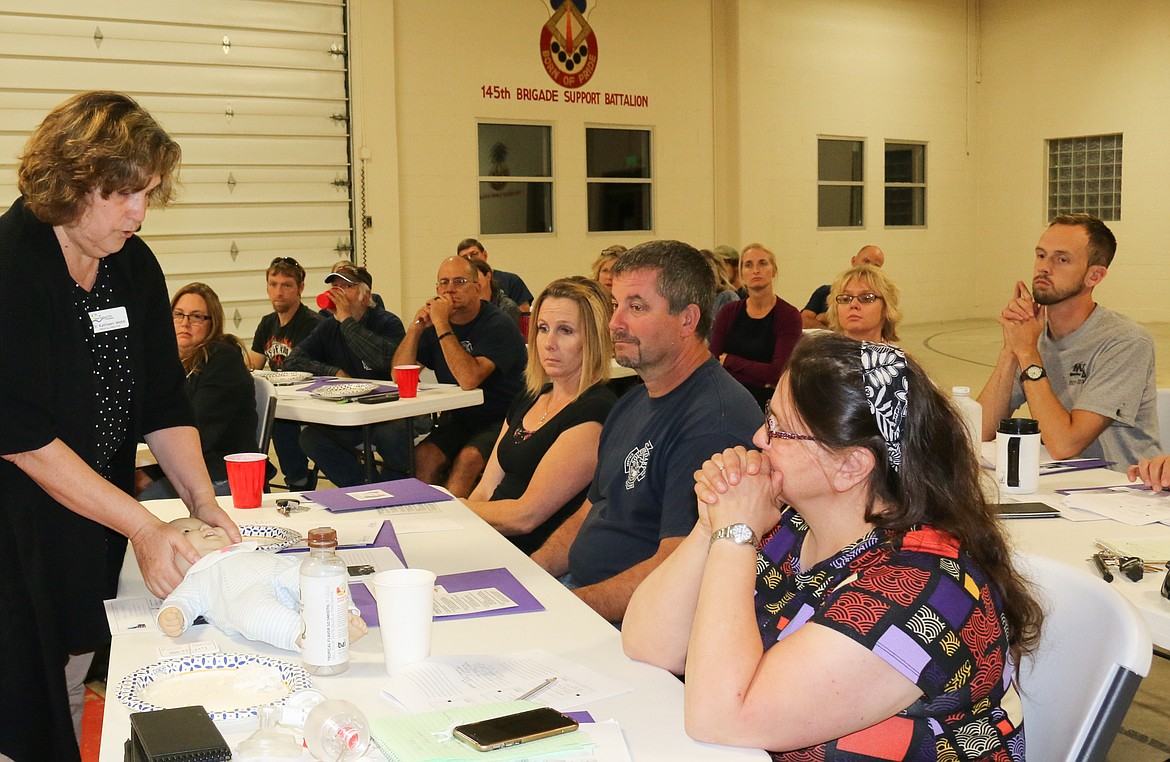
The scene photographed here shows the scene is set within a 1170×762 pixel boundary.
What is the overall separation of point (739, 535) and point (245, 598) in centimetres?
80

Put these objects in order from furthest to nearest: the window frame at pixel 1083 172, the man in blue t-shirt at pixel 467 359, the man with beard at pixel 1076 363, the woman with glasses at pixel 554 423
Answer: the window frame at pixel 1083 172
the man in blue t-shirt at pixel 467 359
the man with beard at pixel 1076 363
the woman with glasses at pixel 554 423

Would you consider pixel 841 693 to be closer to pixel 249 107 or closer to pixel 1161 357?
pixel 249 107

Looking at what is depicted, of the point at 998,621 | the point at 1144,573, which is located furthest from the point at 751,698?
the point at 1144,573

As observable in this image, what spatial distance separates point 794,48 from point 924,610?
530 inches

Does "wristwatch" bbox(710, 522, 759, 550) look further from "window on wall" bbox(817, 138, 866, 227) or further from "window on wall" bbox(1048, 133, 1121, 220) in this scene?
"window on wall" bbox(1048, 133, 1121, 220)

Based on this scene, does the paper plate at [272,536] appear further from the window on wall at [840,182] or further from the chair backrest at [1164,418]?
the window on wall at [840,182]

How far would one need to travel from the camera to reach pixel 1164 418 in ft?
11.3

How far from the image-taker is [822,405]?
61.7 inches

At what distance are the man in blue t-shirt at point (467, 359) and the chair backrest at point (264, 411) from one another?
3.14 feet

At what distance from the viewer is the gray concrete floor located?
10.1 feet

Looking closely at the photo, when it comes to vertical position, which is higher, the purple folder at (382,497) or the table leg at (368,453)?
the purple folder at (382,497)

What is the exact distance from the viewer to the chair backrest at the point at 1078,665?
1.42m

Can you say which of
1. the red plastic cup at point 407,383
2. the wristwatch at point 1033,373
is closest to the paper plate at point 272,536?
the wristwatch at point 1033,373

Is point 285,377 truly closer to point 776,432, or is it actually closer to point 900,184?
point 776,432
